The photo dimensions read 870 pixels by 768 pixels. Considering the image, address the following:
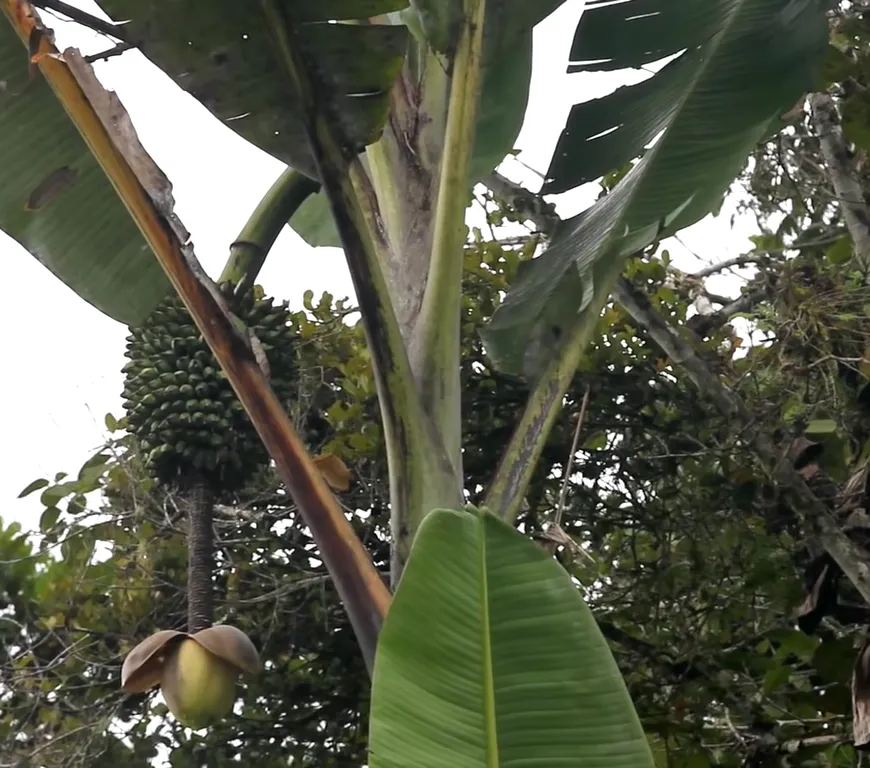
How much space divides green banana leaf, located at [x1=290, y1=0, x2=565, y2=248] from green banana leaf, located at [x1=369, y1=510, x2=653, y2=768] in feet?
2.53

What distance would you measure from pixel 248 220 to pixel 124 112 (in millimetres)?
298

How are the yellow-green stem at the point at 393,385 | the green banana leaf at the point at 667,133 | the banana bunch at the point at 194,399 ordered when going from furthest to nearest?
the green banana leaf at the point at 667,133
the banana bunch at the point at 194,399
the yellow-green stem at the point at 393,385

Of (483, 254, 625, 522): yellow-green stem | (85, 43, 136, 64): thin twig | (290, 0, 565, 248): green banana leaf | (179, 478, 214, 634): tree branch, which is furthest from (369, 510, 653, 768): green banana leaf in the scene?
(290, 0, 565, 248): green banana leaf

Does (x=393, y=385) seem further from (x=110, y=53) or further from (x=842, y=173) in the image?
(x=842, y=173)

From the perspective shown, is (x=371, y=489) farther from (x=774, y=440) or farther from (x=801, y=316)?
(x=801, y=316)

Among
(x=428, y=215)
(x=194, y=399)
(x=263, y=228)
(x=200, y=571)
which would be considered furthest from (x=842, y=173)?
(x=200, y=571)

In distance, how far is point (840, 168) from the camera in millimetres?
1766

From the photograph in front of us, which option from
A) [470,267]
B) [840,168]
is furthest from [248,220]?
[840,168]

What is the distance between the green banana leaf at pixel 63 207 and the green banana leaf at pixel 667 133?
50 cm

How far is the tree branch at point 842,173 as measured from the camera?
5.54 ft

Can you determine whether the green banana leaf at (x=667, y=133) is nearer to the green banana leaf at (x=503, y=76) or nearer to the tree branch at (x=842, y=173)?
the green banana leaf at (x=503, y=76)

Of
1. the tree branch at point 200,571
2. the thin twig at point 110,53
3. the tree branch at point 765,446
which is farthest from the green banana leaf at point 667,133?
the thin twig at point 110,53

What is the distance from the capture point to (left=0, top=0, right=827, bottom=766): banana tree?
678mm

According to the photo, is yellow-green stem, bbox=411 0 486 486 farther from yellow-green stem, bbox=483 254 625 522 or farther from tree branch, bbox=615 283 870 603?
tree branch, bbox=615 283 870 603
